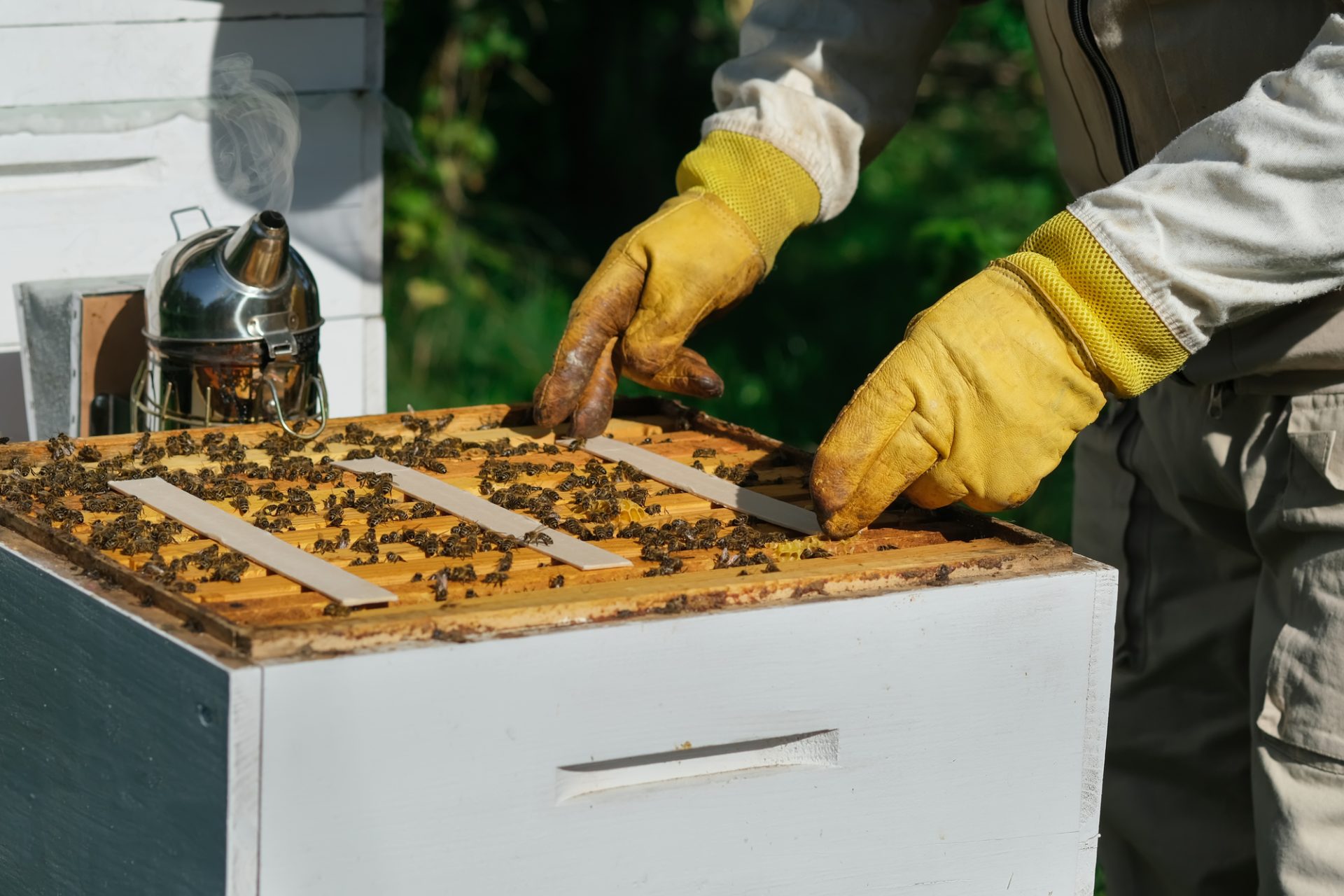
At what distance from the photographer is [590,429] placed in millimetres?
2047

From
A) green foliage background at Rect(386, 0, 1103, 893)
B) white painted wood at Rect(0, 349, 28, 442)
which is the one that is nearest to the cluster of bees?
white painted wood at Rect(0, 349, 28, 442)

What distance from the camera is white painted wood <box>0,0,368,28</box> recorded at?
231 centimetres

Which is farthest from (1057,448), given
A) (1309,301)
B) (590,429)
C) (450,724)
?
(450,724)

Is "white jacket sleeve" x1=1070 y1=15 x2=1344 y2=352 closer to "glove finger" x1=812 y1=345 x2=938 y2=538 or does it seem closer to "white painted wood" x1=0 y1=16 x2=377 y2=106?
"glove finger" x1=812 y1=345 x2=938 y2=538

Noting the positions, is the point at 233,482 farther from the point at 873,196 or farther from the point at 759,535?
the point at 873,196

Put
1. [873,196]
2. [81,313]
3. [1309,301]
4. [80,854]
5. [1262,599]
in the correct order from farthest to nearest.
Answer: [873,196] → [81,313] → [1262,599] → [1309,301] → [80,854]

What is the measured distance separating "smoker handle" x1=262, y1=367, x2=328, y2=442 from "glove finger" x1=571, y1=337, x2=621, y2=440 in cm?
34

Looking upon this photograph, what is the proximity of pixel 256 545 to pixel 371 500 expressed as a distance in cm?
19

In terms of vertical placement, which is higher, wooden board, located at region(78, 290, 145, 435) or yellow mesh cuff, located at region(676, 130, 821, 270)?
yellow mesh cuff, located at region(676, 130, 821, 270)

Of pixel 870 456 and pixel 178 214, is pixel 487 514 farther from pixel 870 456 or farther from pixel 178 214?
pixel 178 214

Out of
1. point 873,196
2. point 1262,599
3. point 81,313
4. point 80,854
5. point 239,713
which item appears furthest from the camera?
point 873,196

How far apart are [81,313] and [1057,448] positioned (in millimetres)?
1442

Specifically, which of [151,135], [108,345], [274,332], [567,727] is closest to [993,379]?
[567,727]

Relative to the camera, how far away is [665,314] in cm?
210
